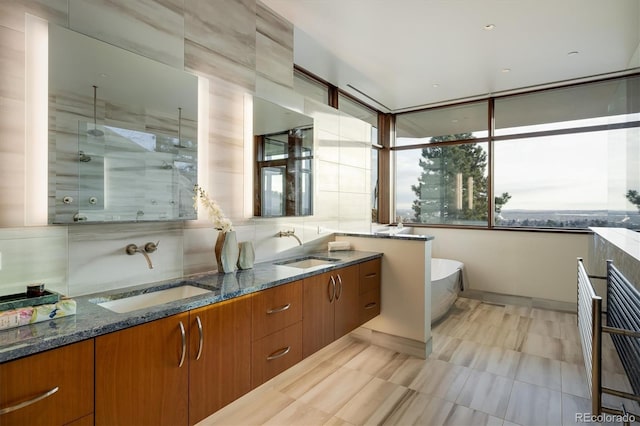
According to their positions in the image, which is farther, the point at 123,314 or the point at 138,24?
the point at 138,24

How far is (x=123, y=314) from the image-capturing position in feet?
4.42

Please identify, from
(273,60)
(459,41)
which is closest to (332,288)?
(273,60)

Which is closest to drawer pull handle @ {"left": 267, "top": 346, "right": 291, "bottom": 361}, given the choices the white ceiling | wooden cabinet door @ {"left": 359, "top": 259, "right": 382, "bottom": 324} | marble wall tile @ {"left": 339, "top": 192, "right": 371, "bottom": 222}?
wooden cabinet door @ {"left": 359, "top": 259, "right": 382, "bottom": 324}

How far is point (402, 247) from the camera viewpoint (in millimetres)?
3000

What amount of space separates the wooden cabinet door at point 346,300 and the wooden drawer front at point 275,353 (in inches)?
18.4

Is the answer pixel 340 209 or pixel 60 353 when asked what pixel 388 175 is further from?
pixel 60 353

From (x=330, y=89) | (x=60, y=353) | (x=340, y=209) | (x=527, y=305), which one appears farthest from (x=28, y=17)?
(x=527, y=305)

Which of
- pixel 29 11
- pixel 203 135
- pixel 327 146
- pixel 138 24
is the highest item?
pixel 138 24

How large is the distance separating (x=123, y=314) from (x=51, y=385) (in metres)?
0.31

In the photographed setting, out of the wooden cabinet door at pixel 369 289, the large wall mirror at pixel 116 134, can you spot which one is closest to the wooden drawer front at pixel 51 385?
the large wall mirror at pixel 116 134

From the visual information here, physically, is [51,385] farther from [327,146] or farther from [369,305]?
[327,146]

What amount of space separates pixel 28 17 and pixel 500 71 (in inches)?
162

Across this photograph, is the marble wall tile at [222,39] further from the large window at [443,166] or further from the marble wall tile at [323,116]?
the large window at [443,166]

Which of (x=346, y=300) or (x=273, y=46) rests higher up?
(x=273, y=46)
